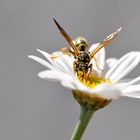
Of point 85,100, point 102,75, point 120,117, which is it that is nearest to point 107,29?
point 120,117

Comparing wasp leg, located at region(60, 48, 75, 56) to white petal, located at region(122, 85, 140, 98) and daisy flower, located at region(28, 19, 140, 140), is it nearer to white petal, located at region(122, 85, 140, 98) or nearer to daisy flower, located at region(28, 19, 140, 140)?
daisy flower, located at region(28, 19, 140, 140)

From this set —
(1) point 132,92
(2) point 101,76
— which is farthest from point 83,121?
(2) point 101,76

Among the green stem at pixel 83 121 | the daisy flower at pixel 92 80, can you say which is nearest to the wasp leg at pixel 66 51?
the daisy flower at pixel 92 80

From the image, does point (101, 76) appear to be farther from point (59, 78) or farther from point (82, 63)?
point (59, 78)

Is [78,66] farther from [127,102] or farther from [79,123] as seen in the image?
[127,102]

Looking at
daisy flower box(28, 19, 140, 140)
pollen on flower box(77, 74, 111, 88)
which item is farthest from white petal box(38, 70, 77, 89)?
pollen on flower box(77, 74, 111, 88)

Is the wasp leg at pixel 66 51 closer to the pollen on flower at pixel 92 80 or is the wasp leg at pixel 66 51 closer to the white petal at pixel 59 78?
the pollen on flower at pixel 92 80
